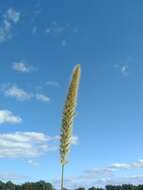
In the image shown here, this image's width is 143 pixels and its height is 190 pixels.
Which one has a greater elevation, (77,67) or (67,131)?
(77,67)

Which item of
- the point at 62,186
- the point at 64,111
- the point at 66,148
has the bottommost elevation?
the point at 62,186

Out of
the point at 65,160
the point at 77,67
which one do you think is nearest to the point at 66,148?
the point at 65,160

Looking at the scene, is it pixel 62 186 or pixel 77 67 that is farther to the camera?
pixel 77 67

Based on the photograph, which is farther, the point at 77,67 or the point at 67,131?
the point at 77,67

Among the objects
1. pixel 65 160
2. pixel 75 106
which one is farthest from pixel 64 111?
pixel 65 160

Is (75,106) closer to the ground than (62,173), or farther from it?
farther from it

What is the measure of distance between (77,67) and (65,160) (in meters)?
1.68

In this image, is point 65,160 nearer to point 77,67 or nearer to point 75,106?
point 75,106

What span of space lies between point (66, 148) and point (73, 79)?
1193mm

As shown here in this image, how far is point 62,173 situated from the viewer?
7723 millimetres

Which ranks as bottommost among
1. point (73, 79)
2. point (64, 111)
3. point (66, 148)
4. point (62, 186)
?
point (62, 186)

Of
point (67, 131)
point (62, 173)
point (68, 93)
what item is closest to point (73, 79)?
point (68, 93)

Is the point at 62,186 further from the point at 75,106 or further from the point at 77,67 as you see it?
the point at 77,67

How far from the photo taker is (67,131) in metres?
7.60
